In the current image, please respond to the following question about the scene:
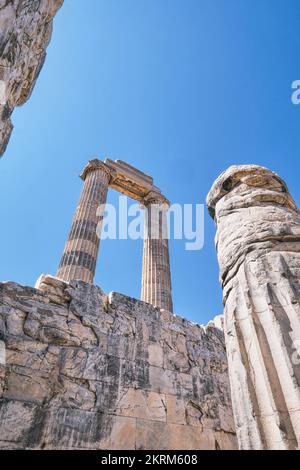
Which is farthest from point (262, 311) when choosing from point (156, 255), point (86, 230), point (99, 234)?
point (156, 255)

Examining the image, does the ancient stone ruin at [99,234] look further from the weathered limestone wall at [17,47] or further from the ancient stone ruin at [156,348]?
the weathered limestone wall at [17,47]

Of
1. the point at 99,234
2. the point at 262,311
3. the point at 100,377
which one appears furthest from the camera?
the point at 99,234

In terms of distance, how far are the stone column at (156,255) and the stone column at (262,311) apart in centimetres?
891

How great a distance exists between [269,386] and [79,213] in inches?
461

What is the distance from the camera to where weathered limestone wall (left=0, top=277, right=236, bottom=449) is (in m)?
4.11

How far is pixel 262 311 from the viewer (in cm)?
235

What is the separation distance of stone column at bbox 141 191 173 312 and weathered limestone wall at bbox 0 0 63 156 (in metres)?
9.67

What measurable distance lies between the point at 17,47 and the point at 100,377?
453 centimetres

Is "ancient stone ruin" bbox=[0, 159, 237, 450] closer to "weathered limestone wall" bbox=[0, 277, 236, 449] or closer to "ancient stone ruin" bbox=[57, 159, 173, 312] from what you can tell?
"weathered limestone wall" bbox=[0, 277, 236, 449]

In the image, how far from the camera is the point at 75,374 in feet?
15.2

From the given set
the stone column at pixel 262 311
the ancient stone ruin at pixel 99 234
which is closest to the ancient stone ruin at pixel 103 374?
the stone column at pixel 262 311

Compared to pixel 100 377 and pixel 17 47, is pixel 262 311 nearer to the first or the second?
pixel 17 47

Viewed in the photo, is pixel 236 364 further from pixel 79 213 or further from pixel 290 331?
pixel 79 213

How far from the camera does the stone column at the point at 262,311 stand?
1937mm
